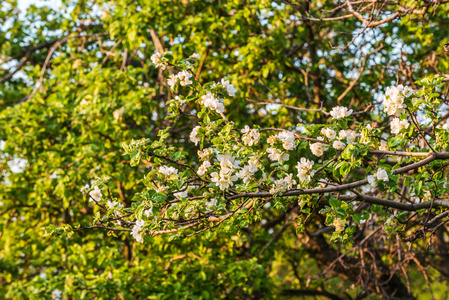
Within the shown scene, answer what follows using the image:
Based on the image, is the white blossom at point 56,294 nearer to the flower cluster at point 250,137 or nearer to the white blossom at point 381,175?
the flower cluster at point 250,137

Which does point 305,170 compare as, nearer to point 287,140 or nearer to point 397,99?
point 287,140

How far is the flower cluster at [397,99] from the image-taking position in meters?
2.01

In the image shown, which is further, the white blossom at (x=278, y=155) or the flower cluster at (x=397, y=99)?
the white blossom at (x=278, y=155)

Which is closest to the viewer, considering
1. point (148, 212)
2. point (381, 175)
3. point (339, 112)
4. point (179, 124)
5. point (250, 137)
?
point (381, 175)

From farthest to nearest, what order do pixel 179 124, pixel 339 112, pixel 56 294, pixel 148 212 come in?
pixel 179 124
pixel 56 294
pixel 339 112
pixel 148 212

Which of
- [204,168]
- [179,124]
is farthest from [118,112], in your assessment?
[204,168]

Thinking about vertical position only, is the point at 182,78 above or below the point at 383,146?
above

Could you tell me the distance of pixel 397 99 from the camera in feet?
6.63

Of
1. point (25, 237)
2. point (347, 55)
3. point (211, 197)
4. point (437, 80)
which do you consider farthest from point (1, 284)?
point (437, 80)

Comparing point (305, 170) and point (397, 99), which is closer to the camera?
point (397, 99)

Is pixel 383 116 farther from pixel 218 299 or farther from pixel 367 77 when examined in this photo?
pixel 218 299

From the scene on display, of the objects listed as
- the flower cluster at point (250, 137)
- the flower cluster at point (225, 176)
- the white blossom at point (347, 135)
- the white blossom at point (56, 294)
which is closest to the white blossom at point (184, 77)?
the flower cluster at point (250, 137)

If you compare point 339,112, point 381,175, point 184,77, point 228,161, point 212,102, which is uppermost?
point 184,77

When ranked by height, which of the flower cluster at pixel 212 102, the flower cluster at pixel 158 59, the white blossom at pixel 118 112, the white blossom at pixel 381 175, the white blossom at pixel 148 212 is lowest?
the white blossom at pixel 381 175
